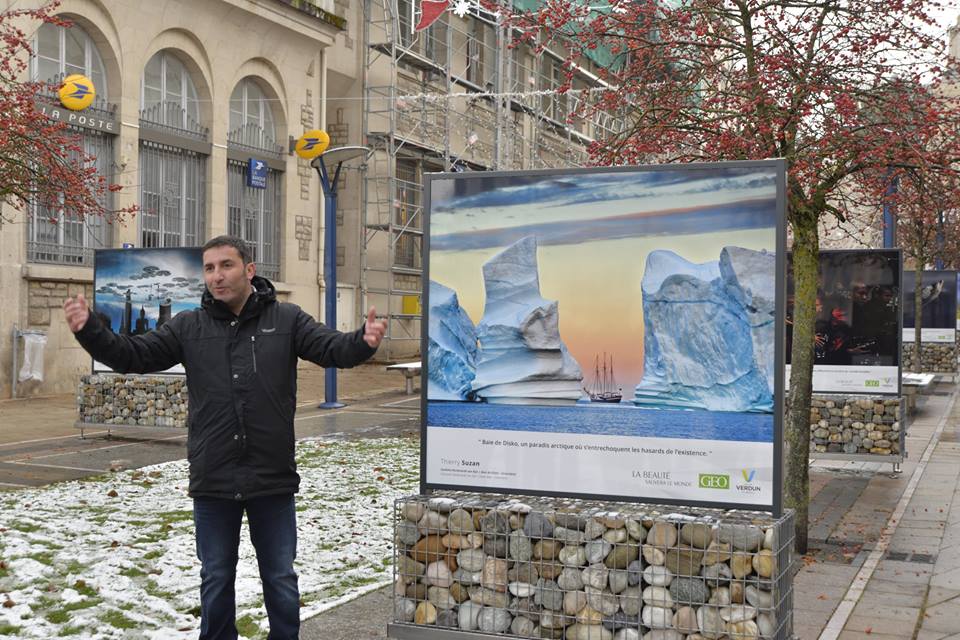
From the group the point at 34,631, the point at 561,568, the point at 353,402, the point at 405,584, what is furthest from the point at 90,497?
the point at 353,402

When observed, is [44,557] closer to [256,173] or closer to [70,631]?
[70,631]

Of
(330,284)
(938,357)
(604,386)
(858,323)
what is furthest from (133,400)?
(938,357)

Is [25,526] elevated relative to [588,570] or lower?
lower

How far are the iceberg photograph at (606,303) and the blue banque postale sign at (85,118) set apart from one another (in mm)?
18125

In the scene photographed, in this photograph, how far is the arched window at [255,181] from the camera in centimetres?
2792

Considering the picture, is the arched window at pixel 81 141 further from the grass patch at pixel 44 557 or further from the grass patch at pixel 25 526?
the grass patch at pixel 44 557

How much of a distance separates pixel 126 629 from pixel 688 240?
332 centimetres

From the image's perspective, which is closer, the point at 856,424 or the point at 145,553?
the point at 145,553

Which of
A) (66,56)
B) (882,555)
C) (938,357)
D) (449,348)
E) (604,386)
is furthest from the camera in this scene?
(938,357)

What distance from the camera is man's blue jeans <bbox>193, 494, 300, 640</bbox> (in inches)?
182

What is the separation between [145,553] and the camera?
7.34 metres

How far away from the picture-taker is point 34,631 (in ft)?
18.1

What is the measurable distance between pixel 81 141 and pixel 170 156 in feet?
10.5

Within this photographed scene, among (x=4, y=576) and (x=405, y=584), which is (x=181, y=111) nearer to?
(x=4, y=576)
